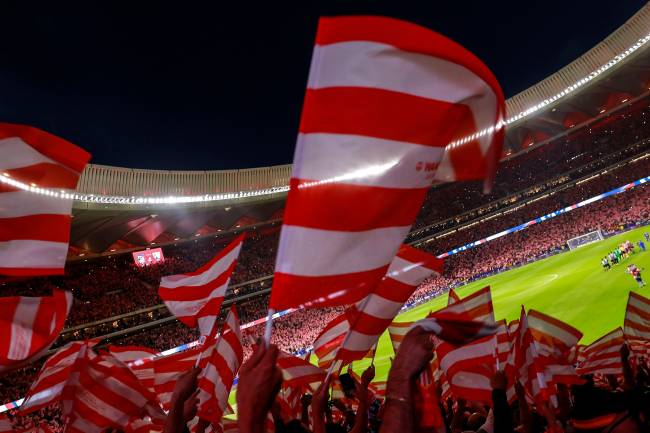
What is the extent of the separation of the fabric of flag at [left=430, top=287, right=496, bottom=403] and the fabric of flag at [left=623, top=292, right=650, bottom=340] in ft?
11.3

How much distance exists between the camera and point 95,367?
5.22 m

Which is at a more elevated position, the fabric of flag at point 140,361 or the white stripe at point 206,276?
the white stripe at point 206,276

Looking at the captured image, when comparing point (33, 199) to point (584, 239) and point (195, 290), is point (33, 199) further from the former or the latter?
point (584, 239)

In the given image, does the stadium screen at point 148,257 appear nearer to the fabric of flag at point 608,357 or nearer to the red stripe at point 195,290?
the red stripe at point 195,290

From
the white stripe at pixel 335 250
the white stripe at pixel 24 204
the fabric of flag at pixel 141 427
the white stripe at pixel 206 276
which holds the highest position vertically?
the white stripe at pixel 24 204

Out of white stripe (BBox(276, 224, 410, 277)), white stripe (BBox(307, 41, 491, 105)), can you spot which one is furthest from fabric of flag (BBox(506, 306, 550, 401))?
white stripe (BBox(307, 41, 491, 105))

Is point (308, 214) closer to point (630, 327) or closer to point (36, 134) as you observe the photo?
point (36, 134)

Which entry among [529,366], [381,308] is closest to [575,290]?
[529,366]

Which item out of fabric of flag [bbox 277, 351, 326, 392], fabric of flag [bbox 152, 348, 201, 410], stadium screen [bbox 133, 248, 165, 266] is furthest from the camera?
stadium screen [bbox 133, 248, 165, 266]

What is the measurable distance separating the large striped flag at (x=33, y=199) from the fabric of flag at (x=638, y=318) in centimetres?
810

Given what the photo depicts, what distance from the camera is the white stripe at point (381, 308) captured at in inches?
161

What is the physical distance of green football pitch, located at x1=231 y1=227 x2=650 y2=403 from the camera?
57.1 ft

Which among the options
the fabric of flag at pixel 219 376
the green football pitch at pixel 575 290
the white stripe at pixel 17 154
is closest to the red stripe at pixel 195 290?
the fabric of flag at pixel 219 376

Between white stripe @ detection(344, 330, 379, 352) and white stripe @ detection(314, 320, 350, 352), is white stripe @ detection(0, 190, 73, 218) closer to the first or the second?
white stripe @ detection(344, 330, 379, 352)
